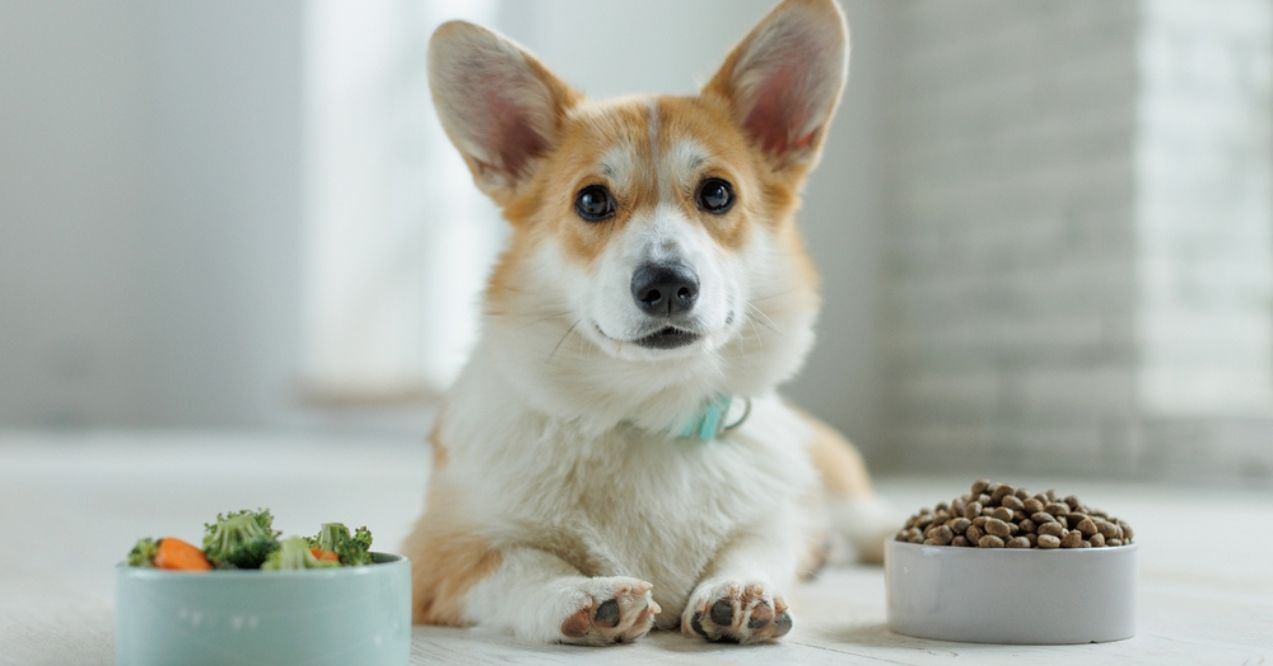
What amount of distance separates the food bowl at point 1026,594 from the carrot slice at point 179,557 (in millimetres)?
795

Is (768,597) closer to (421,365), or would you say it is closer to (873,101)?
(873,101)

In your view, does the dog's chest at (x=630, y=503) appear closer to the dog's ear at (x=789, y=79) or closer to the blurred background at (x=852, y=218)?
the dog's ear at (x=789, y=79)

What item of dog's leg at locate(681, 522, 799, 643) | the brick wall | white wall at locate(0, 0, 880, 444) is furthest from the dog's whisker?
white wall at locate(0, 0, 880, 444)

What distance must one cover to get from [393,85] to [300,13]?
0.96m

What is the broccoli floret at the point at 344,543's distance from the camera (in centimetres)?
134

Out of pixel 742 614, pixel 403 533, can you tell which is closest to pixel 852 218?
pixel 403 533

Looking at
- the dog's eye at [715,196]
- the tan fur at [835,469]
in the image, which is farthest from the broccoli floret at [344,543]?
the tan fur at [835,469]

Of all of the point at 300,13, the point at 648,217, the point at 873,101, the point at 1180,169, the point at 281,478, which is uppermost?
the point at 300,13

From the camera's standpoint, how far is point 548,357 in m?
1.66

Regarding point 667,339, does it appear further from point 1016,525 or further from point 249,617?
point 249,617

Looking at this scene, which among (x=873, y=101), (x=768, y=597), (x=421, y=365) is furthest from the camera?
(x=421, y=365)

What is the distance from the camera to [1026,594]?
58.4 inches

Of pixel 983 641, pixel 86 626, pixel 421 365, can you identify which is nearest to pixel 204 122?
pixel 421 365

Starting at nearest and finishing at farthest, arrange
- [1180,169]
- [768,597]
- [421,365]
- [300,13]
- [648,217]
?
[768,597]
[648,217]
[1180,169]
[421,365]
[300,13]
